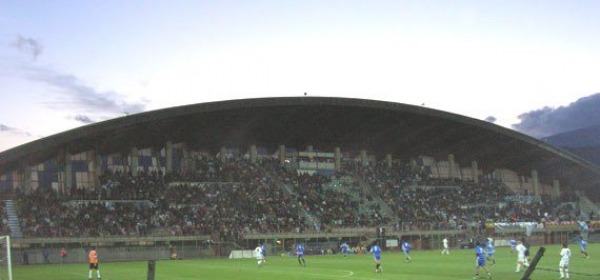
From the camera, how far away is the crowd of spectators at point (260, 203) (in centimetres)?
7025

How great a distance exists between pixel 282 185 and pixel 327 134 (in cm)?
973

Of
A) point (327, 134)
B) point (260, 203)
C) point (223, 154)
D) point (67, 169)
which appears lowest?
point (260, 203)

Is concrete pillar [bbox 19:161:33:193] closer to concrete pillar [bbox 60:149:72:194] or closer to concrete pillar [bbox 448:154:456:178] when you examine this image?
concrete pillar [bbox 60:149:72:194]

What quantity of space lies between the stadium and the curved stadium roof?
21 cm

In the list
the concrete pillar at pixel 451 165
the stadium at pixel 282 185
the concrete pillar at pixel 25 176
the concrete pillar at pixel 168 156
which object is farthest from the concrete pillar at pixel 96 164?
the concrete pillar at pixel 451 165

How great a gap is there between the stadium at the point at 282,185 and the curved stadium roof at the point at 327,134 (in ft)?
0.70

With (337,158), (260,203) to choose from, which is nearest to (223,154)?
(260,203)

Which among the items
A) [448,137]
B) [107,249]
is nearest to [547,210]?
[448,137]

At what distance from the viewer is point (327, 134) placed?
9150cm

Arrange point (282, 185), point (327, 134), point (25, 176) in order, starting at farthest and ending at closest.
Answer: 1. point (327, 134)
2. point (282, 185)
3. point (25, 176)

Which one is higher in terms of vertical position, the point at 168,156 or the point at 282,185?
the point at 168,156

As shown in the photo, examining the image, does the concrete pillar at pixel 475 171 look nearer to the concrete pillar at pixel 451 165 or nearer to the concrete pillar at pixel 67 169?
the concrete pillar at pixel 451 165

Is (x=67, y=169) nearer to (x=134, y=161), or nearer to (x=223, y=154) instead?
(x=134, y=161)

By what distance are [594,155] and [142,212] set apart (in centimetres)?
12484
